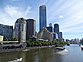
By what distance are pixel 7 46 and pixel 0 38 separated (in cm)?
5733

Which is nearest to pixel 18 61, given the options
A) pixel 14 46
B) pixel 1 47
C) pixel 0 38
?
pixel 1 47

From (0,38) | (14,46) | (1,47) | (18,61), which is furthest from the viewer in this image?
(0,38)

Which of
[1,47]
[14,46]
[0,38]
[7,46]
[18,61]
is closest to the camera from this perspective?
[18,61]

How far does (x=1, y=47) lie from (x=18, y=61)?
58.8 metres

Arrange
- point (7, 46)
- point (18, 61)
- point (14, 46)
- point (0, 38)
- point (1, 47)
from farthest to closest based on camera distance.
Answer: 1. point (0, 38)
2. point (14, 46)
3. point (7, 46)
4. point (1, 47)
5. point (18, 61)

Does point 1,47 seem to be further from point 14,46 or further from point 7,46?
point 14,46

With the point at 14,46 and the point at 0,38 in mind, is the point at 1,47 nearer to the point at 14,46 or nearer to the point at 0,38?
the point at 14,46

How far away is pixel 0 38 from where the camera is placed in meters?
172

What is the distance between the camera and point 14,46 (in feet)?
420

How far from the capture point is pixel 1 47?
112m

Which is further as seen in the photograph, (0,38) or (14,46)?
(0,38)

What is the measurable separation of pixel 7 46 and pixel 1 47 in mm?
8600

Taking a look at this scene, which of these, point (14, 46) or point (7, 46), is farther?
point (14, 46)

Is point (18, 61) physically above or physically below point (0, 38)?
below
